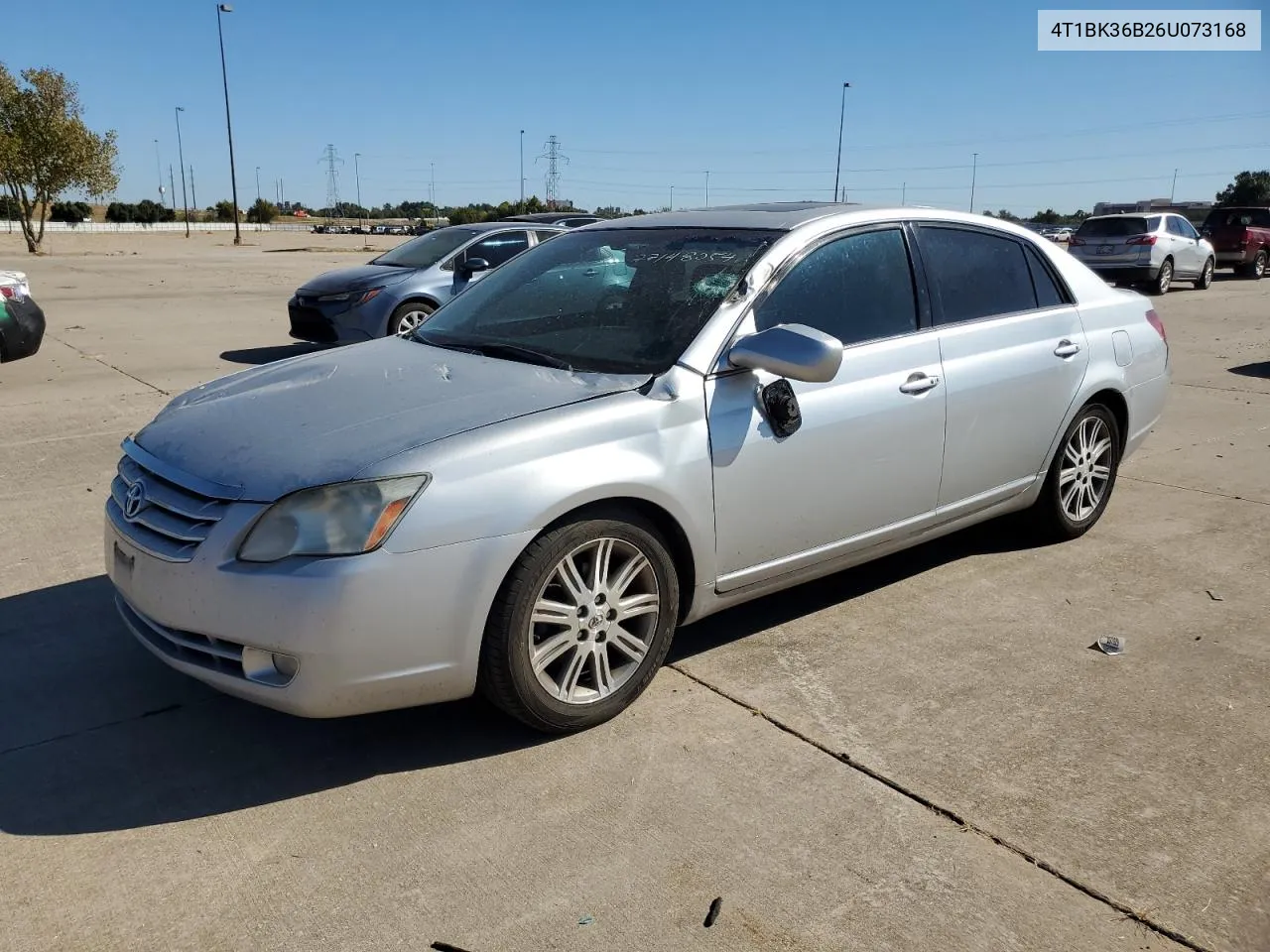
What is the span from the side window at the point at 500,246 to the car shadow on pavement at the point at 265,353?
210 centimetres

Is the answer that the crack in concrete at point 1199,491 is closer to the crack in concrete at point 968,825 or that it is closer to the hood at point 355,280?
the crack in concrete at point 968,825

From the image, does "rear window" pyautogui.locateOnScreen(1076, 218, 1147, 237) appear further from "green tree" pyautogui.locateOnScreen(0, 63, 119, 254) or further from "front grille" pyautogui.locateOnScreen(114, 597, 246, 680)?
"green tree" pyautogui.locateOnScreen(0, 63, 119, 254)

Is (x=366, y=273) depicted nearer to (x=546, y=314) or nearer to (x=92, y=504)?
(x=92, y=504)

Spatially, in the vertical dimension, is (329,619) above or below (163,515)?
below

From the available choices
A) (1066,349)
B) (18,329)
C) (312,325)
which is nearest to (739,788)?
(1066,349)

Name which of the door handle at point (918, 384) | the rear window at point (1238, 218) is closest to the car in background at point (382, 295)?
the door handle at point (918, 384)

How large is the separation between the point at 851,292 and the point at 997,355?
844mm

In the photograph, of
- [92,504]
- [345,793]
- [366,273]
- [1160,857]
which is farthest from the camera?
[366,273]

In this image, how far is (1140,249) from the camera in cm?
2128

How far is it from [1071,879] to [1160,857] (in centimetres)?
29

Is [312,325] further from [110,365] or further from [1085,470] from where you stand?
[1085,470]

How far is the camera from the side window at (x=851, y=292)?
3.92 meters

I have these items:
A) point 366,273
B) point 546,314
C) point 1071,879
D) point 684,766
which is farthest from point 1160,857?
point 366,273

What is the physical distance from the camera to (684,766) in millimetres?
3217
